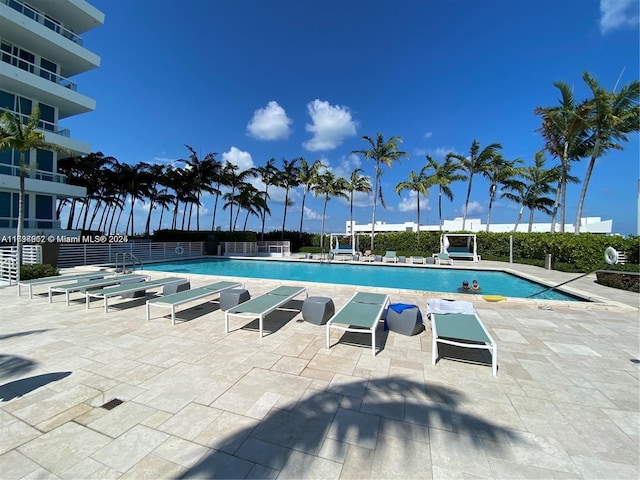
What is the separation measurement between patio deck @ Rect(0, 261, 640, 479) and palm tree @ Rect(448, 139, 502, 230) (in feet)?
68.6

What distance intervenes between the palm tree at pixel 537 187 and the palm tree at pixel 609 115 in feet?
23.8

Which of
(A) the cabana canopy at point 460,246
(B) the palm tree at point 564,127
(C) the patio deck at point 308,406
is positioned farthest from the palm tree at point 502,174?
(C) the patio deck at point 308,406

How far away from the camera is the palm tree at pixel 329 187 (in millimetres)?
26500

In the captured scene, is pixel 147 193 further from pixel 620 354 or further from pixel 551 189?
pixel 551 189

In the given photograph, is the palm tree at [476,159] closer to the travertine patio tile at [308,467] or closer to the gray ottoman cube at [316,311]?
the gray ottoman cube at [316,311]

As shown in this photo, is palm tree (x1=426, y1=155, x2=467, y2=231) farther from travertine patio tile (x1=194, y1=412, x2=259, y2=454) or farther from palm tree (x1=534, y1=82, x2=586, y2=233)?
travertine patio tile (x1=194, y1=412, x2=259, y2=454)

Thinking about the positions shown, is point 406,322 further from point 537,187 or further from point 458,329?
point 537,187

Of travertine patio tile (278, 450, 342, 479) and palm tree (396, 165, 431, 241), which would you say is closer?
travertine patio tile (278, 450, 342, 479)

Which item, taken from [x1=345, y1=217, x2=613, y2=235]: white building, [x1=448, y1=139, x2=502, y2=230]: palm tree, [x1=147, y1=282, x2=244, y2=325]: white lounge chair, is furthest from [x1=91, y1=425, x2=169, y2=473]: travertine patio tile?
[x1=345, y1=217, x2=613, y2=235]: white building

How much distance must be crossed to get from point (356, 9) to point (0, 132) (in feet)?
53.0

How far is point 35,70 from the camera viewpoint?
16.7 meters

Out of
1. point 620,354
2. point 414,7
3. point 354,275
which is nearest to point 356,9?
point 414,7

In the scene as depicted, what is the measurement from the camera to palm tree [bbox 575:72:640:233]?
48.1 ft

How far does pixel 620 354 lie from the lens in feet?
13.5
